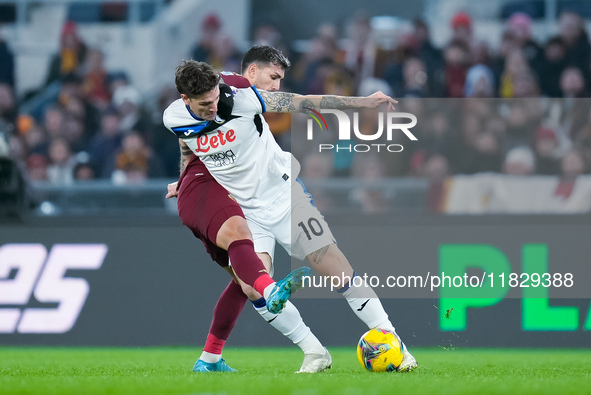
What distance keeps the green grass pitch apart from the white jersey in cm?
119

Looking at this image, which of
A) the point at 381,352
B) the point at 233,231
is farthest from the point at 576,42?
the point at 233,231

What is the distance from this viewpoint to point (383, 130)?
860 cm

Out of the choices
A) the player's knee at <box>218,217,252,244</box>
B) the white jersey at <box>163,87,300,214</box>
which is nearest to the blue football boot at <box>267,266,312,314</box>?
the player's knee at <box>218,217,252,244</box>

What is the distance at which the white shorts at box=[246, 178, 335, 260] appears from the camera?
598 cm

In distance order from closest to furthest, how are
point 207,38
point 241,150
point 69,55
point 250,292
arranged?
point 250,292 < point 241,150 < point 207,38 < point 69,55

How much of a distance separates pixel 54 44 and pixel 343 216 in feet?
20.7

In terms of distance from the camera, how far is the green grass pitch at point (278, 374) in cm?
447

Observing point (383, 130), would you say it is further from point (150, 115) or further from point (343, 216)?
point (150, 115)

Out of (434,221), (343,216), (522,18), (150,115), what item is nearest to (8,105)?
(150,115)

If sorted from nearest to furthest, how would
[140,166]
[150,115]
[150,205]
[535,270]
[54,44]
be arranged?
1. [535,270]
2. [150,205]
3. [140,166]
4. [150,115]
5. [54,44]

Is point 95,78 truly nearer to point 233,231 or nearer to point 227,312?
point 227,312

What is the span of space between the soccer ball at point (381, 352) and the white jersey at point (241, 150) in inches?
45.1

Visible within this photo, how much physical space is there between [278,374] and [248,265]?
2.49ft

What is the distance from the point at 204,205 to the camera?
5629mm
